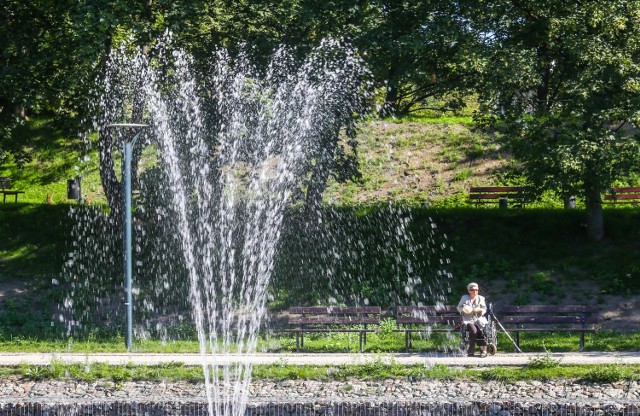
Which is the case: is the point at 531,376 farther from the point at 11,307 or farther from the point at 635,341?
the point at 11,307

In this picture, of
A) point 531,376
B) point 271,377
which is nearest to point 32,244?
point 271,377

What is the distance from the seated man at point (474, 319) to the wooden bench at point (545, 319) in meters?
1.10

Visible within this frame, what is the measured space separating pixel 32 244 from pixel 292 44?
29.2ft

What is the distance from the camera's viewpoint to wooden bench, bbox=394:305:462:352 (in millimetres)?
18469

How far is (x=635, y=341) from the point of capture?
18.6m

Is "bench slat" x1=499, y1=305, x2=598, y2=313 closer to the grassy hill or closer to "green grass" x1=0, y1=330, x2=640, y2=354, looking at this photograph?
"green grass" x1=0, y1=330, x2=640, y2=354

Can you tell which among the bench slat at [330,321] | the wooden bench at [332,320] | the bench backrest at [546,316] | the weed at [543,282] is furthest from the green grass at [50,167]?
the bench backrest at [546,316]

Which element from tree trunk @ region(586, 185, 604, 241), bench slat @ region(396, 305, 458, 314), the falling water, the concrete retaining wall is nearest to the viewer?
the concrete retaining wall

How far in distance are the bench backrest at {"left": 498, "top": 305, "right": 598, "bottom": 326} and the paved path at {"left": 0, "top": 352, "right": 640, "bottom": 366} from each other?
83 centimetres

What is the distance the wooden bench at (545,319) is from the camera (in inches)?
712

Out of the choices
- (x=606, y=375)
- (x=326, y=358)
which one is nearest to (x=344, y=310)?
(x=326, y=358)

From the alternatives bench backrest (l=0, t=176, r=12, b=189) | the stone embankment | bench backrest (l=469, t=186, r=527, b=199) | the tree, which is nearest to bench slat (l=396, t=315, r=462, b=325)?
the stone embankment

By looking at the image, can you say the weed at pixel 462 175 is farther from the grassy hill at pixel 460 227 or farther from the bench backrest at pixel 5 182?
the bench backrest at pixel 5 182

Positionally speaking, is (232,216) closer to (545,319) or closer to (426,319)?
(426,319)
